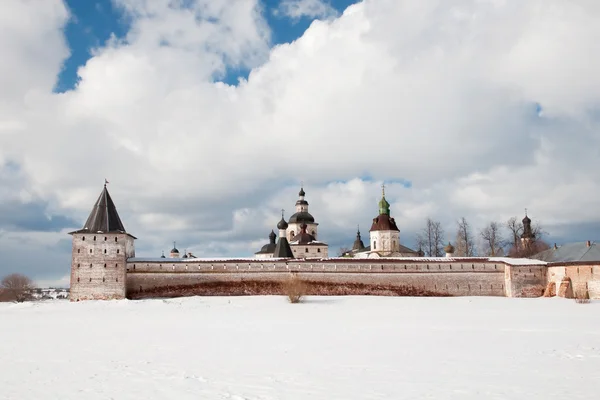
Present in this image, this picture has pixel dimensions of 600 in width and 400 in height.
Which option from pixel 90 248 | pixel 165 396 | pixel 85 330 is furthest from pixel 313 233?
pixel 165 396

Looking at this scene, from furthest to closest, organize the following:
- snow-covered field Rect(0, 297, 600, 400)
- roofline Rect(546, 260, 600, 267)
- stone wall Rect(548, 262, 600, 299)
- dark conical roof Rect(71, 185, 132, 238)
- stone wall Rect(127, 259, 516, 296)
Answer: stone wall Rect(127, 259, 516, 296)
roofline Rect(546, 260, 600, 267)
stone wall Rect(548, 262, 600, 299)
dark conical roof Rect(71, 185, 132, 238)
snow-covered field Rect(0, 297, 600, 400)

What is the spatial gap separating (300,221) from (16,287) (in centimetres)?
2802

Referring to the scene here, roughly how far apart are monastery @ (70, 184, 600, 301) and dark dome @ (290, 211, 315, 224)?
1639 centimetres

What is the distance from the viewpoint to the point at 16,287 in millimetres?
A: 51250

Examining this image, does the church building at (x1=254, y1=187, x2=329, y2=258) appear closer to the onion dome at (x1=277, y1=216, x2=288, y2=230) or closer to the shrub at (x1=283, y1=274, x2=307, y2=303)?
the onion dome at (x1=277, y1=216, x2=288, y2=230)

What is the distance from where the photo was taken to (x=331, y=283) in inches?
1374

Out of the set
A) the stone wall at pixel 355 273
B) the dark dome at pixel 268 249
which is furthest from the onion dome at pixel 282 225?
the stone wall at pixel 355 273

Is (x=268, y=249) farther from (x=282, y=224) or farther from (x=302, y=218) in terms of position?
(x=302, y=218)

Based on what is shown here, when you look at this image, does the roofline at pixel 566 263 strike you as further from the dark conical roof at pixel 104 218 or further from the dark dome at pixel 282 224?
the dark conical roof at pixel 104 218

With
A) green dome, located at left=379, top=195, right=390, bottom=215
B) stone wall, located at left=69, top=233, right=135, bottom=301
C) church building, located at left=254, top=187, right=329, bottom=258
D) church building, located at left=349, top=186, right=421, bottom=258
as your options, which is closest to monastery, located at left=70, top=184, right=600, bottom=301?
stone wall, located at left=69, top=233, right=135, bottom=301

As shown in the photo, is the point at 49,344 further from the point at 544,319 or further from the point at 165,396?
the point at 544,319

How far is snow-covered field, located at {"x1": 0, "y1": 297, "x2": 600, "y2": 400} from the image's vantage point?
29.3 feet

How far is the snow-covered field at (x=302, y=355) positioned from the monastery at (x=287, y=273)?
23.5 feet

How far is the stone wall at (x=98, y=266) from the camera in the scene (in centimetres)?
3100
